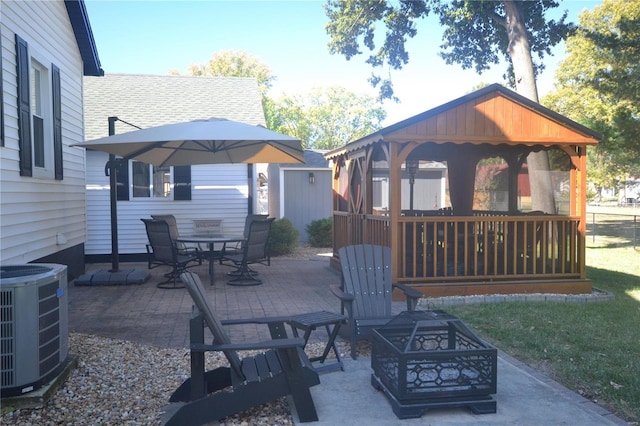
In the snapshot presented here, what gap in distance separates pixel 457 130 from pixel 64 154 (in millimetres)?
5877

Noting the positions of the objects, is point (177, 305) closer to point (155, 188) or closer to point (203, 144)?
point (203, 144)

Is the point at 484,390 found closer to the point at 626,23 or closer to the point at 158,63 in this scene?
the point at 626,23

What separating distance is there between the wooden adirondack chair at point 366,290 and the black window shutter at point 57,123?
4.88 meters

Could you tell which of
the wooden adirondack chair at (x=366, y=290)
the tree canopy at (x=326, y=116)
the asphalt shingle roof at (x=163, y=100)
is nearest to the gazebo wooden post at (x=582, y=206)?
the wooden adirondack chair at (x=366, y=290)

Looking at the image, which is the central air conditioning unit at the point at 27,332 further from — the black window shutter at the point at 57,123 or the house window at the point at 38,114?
the black window shutter at the point at 57,123

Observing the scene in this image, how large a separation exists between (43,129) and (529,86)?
9273 mm

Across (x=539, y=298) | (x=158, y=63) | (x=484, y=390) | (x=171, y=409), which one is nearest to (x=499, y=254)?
(x=539, y=298)

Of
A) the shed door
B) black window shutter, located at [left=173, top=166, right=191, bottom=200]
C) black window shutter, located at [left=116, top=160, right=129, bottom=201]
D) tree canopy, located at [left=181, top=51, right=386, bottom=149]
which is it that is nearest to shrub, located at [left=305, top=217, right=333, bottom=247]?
the shed door

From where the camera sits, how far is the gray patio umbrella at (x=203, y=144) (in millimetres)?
6301

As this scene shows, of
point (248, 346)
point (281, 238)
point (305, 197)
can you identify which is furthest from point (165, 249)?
point (305, 197)

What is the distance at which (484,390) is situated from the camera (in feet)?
11.6

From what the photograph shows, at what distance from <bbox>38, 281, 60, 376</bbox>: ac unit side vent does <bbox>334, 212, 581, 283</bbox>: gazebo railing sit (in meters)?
4.59

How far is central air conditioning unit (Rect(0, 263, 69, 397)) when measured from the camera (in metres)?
3.49

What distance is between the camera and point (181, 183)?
12.1m
